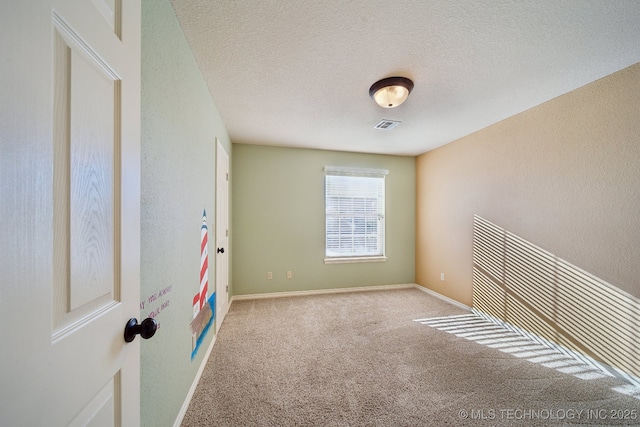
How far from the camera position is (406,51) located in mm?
1731

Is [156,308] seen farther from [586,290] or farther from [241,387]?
[586,290]

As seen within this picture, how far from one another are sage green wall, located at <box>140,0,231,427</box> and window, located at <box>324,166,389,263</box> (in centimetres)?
248

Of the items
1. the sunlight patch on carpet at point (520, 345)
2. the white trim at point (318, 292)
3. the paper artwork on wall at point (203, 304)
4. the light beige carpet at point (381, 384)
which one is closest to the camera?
the light beige carpet at point (381, 384)

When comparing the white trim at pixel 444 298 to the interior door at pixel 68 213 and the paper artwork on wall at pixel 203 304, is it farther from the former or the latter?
the interior door at pixel 68 213

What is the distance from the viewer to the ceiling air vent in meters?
2.91

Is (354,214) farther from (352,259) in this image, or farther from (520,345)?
(520,345)

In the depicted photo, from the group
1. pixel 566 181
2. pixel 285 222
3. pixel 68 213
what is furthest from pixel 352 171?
pixel 68 213

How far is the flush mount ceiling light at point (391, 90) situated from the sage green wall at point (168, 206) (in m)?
1.47

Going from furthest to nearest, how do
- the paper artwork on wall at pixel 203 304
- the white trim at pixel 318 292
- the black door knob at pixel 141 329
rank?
the white trim at pixel 318 292 < the paper artwork on wall at pixel 203 304 < the black door knob at pixel 141 329

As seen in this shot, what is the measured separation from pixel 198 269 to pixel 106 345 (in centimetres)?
143

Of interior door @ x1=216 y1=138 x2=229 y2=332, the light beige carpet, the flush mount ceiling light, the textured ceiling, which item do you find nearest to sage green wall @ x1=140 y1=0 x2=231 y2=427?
the textured ceiling

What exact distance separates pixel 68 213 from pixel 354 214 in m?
3.93

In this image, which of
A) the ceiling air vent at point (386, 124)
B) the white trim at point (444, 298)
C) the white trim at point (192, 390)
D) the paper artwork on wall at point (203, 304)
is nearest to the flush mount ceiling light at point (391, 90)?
the ceiling air vent at point (386, 124)

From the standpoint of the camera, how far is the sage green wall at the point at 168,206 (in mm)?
1147
